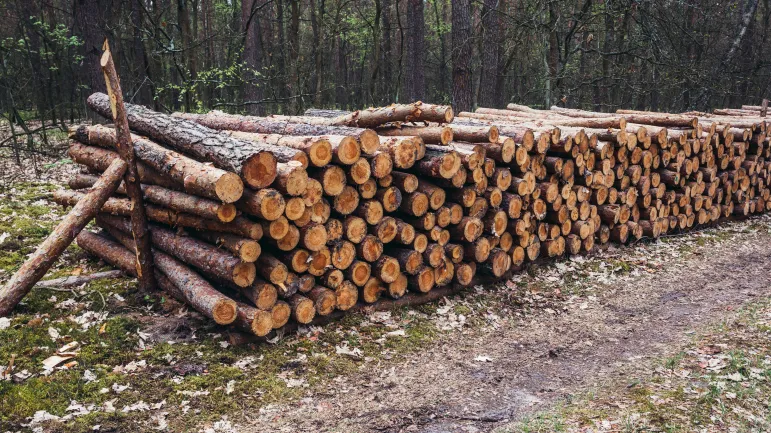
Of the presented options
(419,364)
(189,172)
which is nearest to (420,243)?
(419,364)

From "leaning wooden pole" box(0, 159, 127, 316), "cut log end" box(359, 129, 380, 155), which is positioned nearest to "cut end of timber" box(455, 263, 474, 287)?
"cut log end" box(359, 129, 380, 155)

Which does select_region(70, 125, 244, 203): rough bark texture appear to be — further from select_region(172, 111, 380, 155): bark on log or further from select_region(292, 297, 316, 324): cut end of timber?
select_region(172, 111, 380, 155): bark on log

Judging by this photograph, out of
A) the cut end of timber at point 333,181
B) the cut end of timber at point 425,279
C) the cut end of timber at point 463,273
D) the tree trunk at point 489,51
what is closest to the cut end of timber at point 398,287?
the cut end of timber at point 425,279

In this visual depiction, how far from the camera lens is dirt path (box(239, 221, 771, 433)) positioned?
4.38 metres

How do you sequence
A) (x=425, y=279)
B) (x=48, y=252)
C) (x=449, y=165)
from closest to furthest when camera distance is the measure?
(x=48, y=252) → (x=449, y=165) → (x=425, y=279)

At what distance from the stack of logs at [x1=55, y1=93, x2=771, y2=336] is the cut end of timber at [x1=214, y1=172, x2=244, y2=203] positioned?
13 millimetres

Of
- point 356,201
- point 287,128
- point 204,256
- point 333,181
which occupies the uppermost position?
point 287,128

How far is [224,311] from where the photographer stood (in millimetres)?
5117

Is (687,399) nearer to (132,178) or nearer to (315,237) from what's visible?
(315,237)

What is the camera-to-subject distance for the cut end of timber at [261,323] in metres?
5.16

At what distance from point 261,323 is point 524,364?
2.71 meters

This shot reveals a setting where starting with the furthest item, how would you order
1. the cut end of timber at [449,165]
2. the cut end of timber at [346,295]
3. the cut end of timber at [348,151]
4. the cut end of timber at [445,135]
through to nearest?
the cut end of timber at [445,135] → the cut end of timber at [449,165] → the cut end of timber at [346,295] → the cut end of timber at [348,151]

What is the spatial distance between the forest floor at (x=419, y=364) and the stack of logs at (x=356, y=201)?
1.44ft

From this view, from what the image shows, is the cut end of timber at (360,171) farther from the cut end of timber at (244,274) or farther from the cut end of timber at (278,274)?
the cut end of timber at (244,274)
